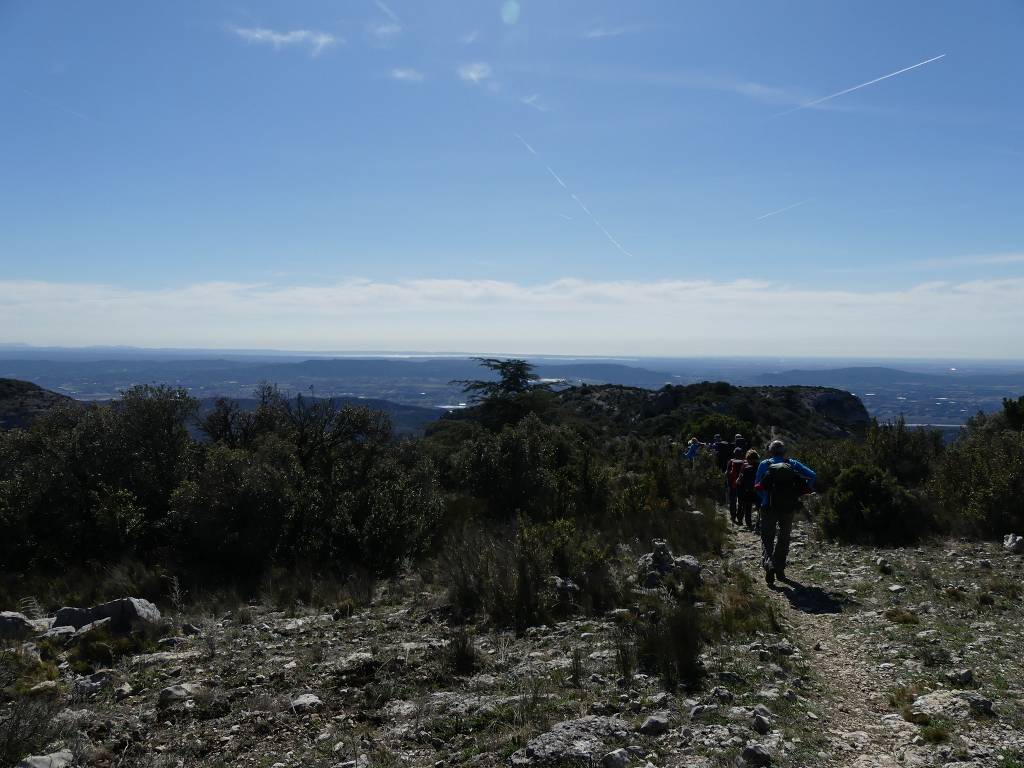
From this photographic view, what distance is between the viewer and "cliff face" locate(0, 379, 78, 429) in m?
28.4

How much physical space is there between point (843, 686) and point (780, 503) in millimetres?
4196

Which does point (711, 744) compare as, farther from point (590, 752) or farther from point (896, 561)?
point (896, 561)

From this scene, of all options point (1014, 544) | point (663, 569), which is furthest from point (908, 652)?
point (1014, 544)

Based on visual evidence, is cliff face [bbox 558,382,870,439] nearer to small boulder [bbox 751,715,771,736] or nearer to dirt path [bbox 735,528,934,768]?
dirt path [bbox 735,528,934,768]

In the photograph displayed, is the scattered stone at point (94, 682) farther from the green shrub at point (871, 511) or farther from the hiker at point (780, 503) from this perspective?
the green shrub at point (871, 511)

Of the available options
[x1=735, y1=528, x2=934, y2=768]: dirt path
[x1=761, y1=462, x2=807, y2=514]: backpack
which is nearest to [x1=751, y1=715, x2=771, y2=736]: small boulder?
[x1=735, y1=528, x2=934, y2=768]: dirt path

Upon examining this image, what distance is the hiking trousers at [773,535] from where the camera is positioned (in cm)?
909

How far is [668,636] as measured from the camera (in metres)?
5.81

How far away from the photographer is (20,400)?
3162 cm

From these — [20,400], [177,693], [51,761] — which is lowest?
[177,693]

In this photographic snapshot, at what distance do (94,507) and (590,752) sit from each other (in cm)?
1022

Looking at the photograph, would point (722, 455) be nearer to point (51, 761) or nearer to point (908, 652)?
point (908, 652)

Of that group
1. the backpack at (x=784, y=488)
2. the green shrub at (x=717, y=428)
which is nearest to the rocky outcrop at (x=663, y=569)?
the backpack at (x=784, y=488)

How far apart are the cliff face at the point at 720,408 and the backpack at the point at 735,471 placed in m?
20.8
